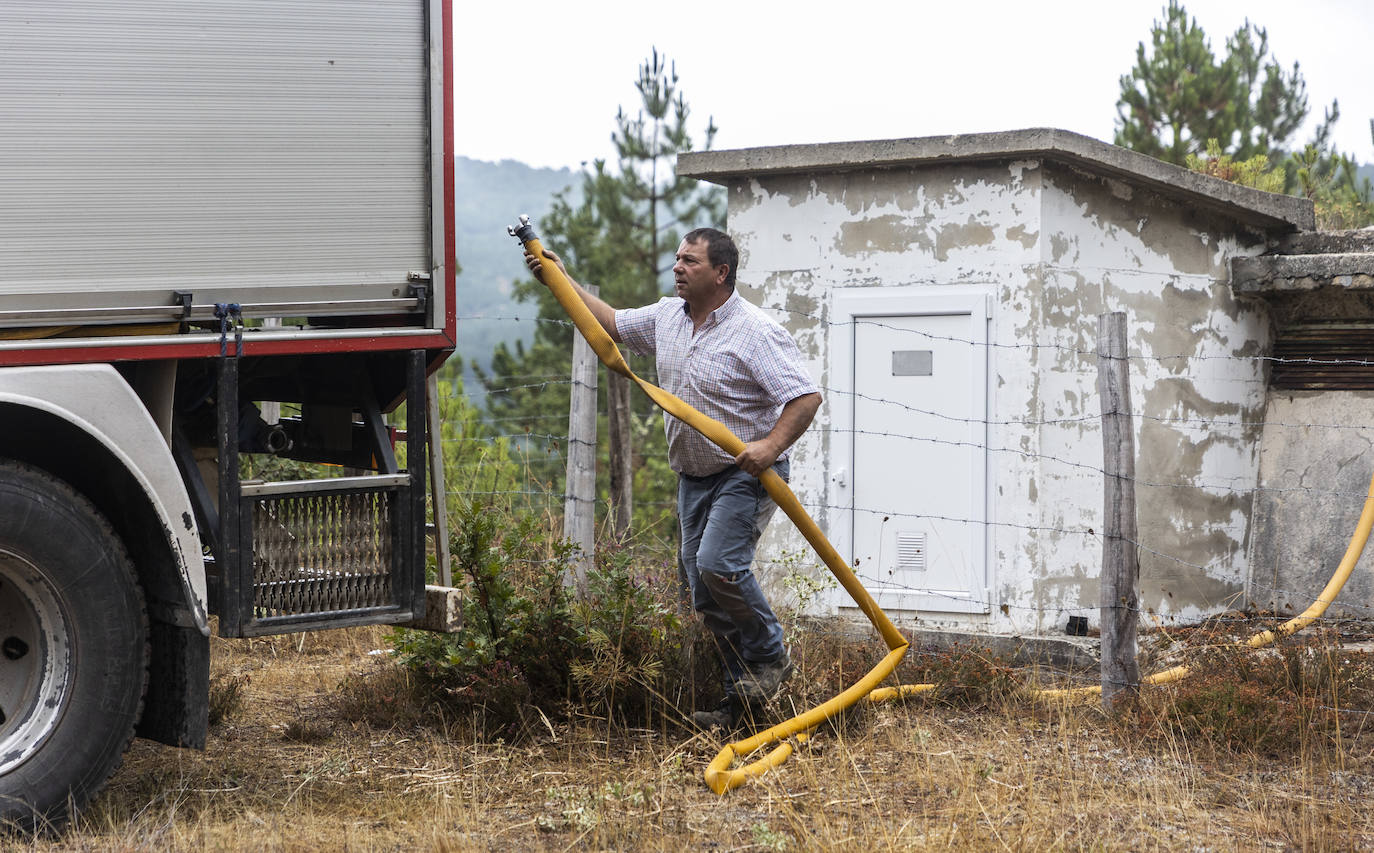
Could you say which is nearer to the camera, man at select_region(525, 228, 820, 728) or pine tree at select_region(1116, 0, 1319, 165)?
man at select_region(525, 228, 820, 728)

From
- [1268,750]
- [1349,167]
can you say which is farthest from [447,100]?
[1349,167]

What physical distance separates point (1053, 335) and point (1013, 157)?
1.12 meters

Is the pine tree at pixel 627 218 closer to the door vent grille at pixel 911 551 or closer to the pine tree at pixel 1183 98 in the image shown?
the pine tree at pixel 1183 98

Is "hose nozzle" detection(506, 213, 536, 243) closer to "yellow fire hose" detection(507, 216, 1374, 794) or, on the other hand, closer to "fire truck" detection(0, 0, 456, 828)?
"yellow fire hose" detection(507, 216, 1374, 794)

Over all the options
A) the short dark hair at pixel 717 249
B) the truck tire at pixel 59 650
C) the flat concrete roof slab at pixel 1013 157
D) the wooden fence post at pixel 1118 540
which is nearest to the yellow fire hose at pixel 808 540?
the wooden fence post at pixel 1118 540

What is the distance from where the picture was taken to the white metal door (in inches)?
328

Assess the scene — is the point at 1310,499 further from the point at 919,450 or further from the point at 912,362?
the point at 912,362

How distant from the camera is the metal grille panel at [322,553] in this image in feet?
14.5

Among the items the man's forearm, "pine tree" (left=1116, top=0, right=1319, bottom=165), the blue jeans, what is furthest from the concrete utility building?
"pine tree" (left=1116, top=0, right=1319, bottom=165)

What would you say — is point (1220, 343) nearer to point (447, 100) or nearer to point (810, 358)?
point (810, 358)

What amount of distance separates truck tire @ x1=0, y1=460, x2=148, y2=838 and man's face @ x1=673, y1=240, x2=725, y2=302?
232cm

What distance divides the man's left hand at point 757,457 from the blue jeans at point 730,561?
0.65ft

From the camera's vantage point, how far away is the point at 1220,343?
30.9 feet

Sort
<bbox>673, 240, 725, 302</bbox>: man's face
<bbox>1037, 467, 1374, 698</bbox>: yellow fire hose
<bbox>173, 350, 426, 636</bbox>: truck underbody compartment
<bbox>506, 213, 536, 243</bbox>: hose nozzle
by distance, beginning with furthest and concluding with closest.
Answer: <bbox>1037, 467, 1374, 698</bbox>: yellow fire hose, <bbox>506, 213, 536, 243</bbox>: hose nozzle, <bbox>673, 240, 725, 302</bbox>: man's face, <bbox>173, 350, 426, 636</bbox>: truck underbody compartment
